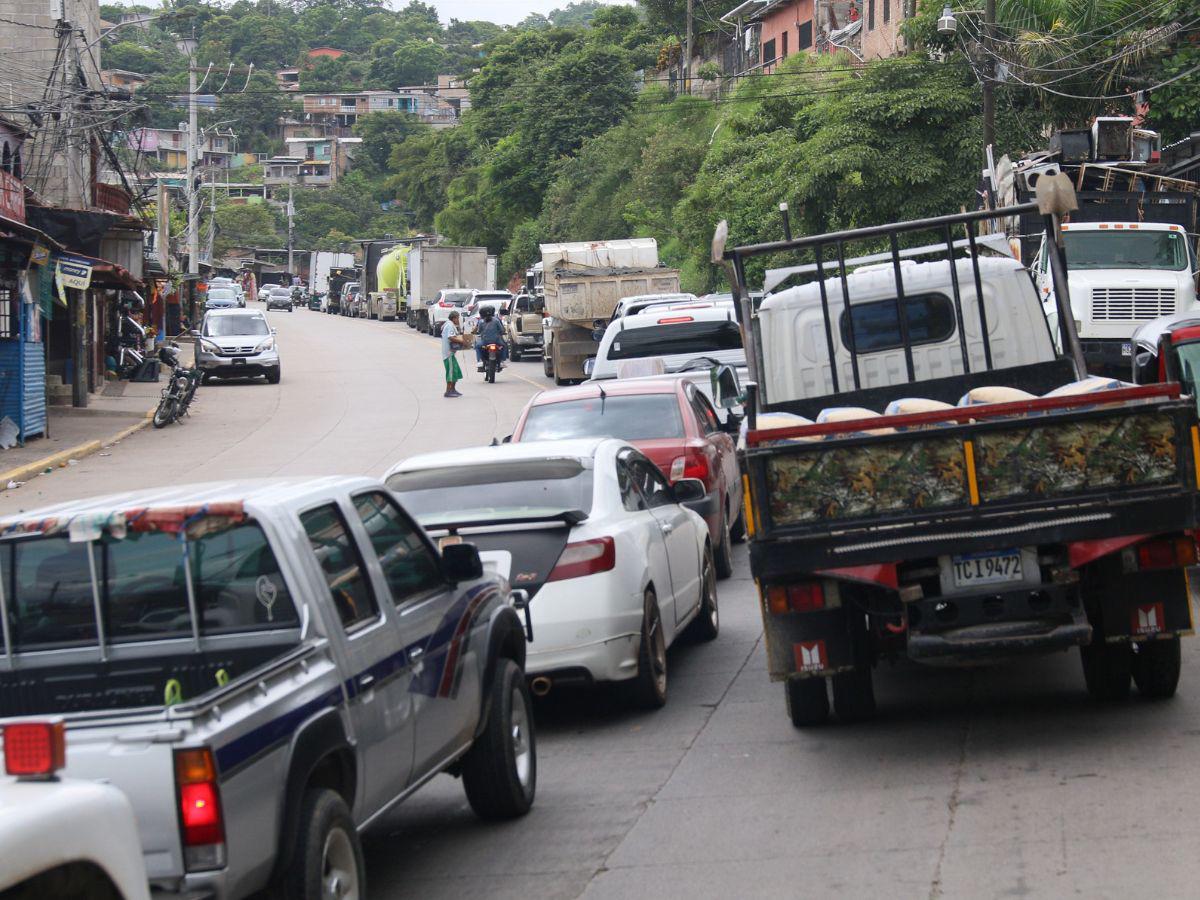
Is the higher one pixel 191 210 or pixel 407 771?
pixel 191 210

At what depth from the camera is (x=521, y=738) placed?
684 centimetres

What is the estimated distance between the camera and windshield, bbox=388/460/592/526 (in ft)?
28.8

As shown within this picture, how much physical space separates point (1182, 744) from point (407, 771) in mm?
3640

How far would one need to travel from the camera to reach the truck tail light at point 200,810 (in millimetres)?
3996

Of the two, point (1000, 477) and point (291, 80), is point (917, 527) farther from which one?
point (291, 80)

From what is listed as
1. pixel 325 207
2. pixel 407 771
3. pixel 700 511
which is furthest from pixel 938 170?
pixel 325 207

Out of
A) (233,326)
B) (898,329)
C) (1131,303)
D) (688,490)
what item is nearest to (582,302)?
(233,326)

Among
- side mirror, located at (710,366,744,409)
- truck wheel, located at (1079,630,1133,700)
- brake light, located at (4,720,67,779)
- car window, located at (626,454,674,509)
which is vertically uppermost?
side mirror, located at (710,366,744,409)

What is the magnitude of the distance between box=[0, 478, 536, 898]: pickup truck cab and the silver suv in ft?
107

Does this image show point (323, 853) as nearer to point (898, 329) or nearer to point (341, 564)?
point (341, 564)

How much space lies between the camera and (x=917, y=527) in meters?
6.92

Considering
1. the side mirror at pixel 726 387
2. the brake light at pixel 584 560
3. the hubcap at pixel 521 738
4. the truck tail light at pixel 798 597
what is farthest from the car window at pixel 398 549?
the side mirror at pixel 726 387

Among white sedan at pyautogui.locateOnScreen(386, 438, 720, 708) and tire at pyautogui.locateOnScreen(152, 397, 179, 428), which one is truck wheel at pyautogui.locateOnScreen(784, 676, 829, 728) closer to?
white sedan at pyautogui.locateOnScreen(386, 438, 720, 708)

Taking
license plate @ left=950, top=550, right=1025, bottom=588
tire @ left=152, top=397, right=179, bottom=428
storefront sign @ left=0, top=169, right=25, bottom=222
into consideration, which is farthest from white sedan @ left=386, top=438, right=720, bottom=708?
tire @ left=152, top=397, right=179, bottom=428
